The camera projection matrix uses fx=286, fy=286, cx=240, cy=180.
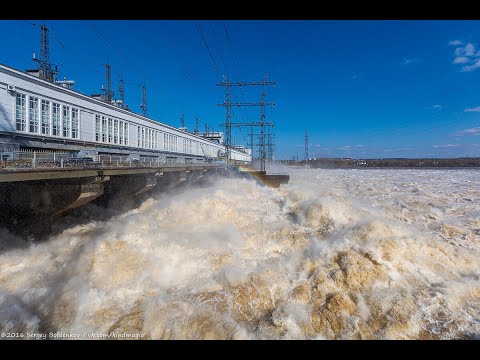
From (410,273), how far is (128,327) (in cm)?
979

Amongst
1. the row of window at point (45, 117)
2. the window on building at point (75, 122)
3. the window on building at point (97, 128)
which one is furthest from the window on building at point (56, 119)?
the window on building at point (97, 128)

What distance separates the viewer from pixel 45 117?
72.7 ft

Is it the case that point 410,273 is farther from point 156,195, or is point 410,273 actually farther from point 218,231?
point 156,195

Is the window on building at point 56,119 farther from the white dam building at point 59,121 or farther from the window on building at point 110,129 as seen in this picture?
the window on building at point 110,129

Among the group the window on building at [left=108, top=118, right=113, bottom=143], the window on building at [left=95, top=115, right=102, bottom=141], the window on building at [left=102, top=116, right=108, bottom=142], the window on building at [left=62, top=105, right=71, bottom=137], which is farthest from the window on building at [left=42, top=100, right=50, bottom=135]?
the window on building at [left=108, top=118, right=113, bottom=143]

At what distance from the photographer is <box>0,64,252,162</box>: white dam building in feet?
61.7

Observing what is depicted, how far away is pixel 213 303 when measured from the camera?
9.30 m

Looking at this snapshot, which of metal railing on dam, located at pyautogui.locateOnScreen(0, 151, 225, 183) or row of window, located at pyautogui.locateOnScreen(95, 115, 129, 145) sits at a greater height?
row of window, located at pyautogui.locateOnScreen(95, 115, 129, 145)

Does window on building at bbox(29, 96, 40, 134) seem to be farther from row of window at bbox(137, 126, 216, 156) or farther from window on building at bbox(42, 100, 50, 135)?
row of window at bbox(137, 126, 216, 156)

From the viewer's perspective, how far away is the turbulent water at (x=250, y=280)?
824cm

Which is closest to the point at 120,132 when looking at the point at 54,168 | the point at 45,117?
the point at 45,117

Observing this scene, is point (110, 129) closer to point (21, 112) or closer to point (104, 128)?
point (104, 128)
